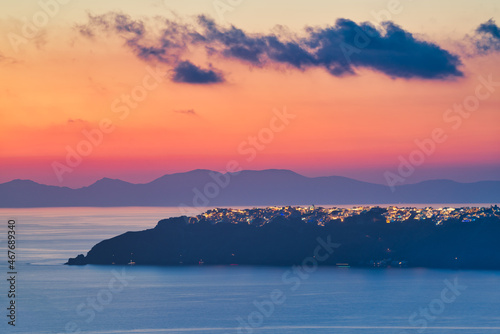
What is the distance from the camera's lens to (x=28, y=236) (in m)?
116

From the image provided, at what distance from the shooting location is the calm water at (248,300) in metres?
43.7

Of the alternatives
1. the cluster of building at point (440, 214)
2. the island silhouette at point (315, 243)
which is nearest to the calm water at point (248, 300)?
A: the island silhouette at point (315, 243)

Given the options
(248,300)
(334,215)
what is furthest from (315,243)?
(248,300)

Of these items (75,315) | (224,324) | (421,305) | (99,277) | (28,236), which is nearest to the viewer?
(224,324)

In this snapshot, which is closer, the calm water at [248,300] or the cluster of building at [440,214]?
the calm water at [248,300]

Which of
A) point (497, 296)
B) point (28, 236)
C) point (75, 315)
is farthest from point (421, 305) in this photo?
point (28, 236)

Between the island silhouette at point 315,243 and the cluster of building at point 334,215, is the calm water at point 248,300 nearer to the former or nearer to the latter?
the island silhouette at point 315,243

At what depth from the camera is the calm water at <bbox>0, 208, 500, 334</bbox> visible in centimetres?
4366

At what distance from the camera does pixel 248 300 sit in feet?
174

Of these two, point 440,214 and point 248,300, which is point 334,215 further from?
point 248,300

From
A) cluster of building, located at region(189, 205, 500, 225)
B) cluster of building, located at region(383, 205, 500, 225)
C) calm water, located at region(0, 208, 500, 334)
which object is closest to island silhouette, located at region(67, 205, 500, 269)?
cluster of building, located at region(383, 205, 500, 225)

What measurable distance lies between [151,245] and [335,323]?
34.8 meters

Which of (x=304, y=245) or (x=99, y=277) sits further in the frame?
(x=304, y=245)

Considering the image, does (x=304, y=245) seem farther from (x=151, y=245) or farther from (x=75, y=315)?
(x=75, y=315)
